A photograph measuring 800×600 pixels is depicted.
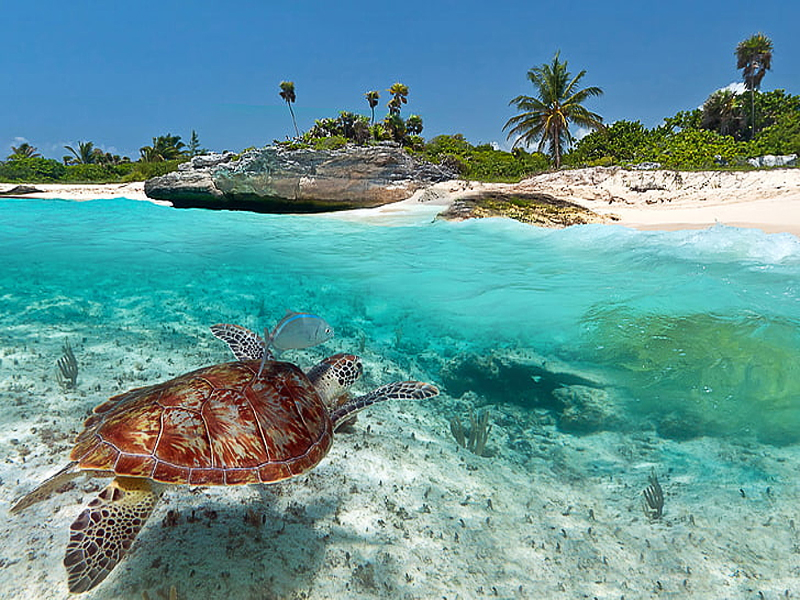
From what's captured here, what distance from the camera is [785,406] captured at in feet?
12.8

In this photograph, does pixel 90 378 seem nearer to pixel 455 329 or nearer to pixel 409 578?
pixel 409 578

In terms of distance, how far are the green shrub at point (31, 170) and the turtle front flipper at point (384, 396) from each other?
139ft

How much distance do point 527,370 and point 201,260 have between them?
8.64 m

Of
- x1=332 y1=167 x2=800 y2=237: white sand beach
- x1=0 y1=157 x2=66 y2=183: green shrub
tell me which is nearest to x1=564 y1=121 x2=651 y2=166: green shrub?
x1=332 y1=167 x2=800 y2=237: white sand beach

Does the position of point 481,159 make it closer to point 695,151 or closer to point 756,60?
point 695,151

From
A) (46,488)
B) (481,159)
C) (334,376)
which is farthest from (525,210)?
(481,159)

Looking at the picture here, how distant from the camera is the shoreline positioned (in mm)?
11938

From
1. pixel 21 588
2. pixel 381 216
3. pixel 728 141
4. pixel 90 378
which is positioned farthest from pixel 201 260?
pixel 728 141

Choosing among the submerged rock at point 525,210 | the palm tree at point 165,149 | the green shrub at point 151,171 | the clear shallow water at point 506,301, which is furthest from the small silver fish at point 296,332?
the palm tree at point 165,149

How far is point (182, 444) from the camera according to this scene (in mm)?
2086

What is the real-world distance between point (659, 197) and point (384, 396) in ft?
54.9

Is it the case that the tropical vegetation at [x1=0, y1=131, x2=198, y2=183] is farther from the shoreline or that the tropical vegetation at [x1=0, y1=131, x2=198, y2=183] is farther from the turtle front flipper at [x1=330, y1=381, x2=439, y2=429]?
the turtle front flipper at [x1=330, y1=381, x2=439, y2=429]

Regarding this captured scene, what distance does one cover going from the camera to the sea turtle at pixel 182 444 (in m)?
1.88

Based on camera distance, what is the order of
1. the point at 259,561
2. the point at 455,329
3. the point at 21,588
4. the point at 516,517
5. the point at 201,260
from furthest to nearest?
the point at 201,260 < the point at 455,329 < the point at 516,517 < the point at 259,561 < the point at 21,588
